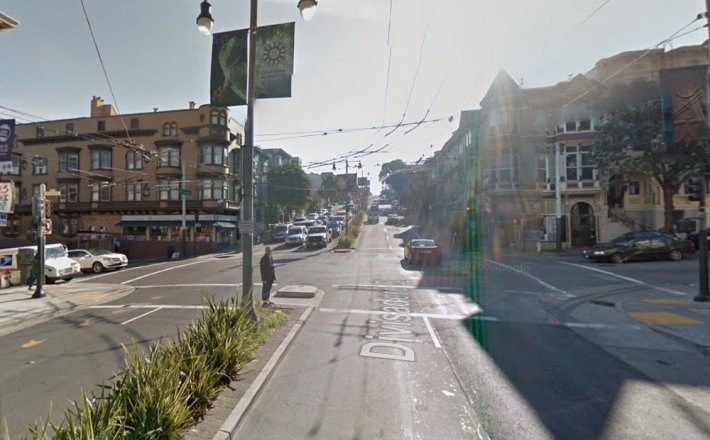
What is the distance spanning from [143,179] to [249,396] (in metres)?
35.0

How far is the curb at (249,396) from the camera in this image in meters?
3.34

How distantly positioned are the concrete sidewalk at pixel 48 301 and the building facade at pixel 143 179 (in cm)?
1589

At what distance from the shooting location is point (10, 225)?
35969 millimetres

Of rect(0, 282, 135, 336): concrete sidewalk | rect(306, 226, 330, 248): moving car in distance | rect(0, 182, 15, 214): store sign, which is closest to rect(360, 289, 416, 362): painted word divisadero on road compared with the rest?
rect(0, 282, 135, 336): concrete sidewalk

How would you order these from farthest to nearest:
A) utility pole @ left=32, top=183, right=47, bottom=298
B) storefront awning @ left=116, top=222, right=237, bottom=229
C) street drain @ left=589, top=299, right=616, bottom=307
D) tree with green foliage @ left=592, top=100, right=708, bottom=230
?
storefront awning @ left=116, top=222, right=237, bottom=229, tree with green foliage @ left=592, top=100, right=708, bottom=230, utility pole @ left=32, top=183, right=47, bottom=298, street drain @ left=589, top=299, right=616, bottom=307

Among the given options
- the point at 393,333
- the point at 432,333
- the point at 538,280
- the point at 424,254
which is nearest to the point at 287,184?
the point at 424,254

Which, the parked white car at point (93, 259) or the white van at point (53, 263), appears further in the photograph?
the parked white car at point (93, 259)

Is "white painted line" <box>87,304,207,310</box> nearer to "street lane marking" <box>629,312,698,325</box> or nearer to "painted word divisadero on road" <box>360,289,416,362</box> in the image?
"painted word divisadero on road" <box>360,289,416,362</box>

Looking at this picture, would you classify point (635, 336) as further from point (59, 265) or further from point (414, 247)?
point (59, 265)

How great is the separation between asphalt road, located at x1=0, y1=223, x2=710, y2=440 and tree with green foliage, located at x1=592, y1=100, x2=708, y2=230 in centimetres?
1203

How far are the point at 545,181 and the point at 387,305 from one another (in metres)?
23.3

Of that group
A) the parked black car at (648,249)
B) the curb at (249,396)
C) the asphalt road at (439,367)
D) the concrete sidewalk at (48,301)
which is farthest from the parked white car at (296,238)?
the curb at (249,396)

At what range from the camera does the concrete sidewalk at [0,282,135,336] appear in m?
8.65

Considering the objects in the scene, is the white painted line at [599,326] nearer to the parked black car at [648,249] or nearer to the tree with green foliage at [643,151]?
the parked black car at [648,249]
